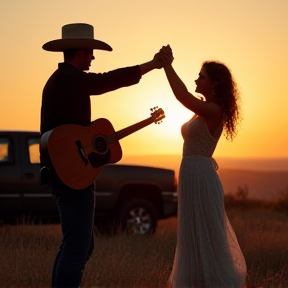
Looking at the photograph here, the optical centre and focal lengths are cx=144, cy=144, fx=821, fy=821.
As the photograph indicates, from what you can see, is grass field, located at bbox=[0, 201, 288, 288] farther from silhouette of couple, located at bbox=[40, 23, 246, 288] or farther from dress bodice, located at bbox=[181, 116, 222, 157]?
dress bodice, located at bbox=[181, 116, 222, 157]

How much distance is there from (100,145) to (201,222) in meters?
1.03

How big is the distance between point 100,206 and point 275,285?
221 inches

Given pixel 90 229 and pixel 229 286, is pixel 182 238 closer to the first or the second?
pixel 229 286

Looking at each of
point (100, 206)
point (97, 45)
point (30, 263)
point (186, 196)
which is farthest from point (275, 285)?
point (100, 206)

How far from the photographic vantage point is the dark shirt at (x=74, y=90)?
5.79 meters

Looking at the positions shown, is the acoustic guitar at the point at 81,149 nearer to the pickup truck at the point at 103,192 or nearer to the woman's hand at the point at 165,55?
the woman's hand at the point at 165,55

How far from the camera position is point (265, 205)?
75.7 feet

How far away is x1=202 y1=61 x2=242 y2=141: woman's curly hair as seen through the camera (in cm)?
632

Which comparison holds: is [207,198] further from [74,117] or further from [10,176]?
[10,176]

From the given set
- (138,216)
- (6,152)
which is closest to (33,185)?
(6,152)

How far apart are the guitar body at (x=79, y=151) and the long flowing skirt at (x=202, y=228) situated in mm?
644

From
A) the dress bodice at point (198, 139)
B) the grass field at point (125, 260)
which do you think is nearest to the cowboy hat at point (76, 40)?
the dress bodice at point (198, 139)

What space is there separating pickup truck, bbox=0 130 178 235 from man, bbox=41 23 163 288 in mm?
5878

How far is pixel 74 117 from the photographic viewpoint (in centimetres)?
586
